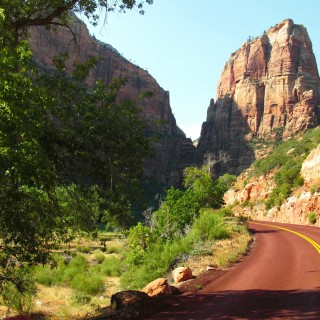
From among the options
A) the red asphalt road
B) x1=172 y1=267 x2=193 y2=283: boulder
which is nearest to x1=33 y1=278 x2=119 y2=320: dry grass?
x1=172 y1=267 x2=193 y2=283: boulder

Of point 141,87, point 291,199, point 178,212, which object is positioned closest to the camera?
point 178,212

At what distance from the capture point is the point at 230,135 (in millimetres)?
130875

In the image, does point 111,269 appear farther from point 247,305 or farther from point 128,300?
point 247,305

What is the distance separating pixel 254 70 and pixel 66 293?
125 metres

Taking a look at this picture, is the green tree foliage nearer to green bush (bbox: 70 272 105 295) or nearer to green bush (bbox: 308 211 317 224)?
green bush (bbox: 70 272 105 295)

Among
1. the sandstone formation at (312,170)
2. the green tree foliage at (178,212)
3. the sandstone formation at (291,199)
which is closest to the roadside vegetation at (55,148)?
the green tree foliage at (178,212)

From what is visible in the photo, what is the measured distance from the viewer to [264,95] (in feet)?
415

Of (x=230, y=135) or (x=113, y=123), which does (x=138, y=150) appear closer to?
(x=113, y=123)

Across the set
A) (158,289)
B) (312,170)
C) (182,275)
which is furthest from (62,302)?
(312,170)

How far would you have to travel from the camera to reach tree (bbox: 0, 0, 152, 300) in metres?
6.85

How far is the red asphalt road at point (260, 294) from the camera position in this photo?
816 centimetres

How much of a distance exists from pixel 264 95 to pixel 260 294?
12455 centimetres

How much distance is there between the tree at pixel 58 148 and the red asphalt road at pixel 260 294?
3.04m

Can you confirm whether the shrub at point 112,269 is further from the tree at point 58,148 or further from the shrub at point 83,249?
the tree at point 58,148
